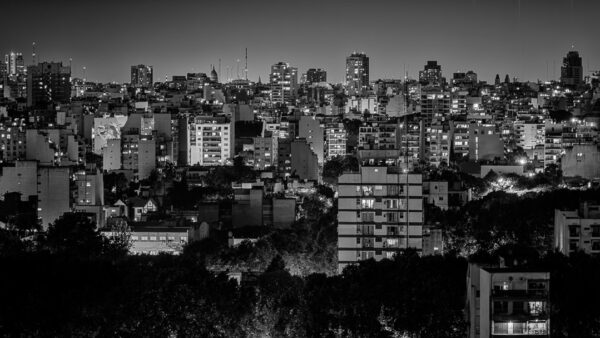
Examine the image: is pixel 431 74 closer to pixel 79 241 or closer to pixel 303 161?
pixel 303 161

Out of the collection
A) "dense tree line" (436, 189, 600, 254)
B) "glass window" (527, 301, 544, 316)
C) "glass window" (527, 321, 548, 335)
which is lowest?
"glass window" (527, 321, 548, 335)

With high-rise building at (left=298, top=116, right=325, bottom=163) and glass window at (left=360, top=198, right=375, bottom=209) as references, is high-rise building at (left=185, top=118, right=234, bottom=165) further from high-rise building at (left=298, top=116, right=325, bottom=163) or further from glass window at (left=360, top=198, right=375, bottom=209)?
glass window at (left=360, top=198, right=375, bottom=209)

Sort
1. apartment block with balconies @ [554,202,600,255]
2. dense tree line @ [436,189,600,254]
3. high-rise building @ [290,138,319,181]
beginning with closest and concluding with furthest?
apartment block with balconies @ [554,202,600,255]
dense tree line @ [436,189,600,254]
high-rise building @ [290,138,319,181]

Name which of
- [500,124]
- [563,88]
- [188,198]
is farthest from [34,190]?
[563,88]

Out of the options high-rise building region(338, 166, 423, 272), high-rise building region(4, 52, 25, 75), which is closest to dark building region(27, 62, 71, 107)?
high-rise building region(4, 52, 25, 75)

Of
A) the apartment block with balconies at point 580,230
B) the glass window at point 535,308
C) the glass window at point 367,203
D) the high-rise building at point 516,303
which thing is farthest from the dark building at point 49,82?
the glass window at point 535,308

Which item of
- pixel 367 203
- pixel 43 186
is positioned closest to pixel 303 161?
pixel 43 186

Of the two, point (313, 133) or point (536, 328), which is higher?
point (313, 133)
